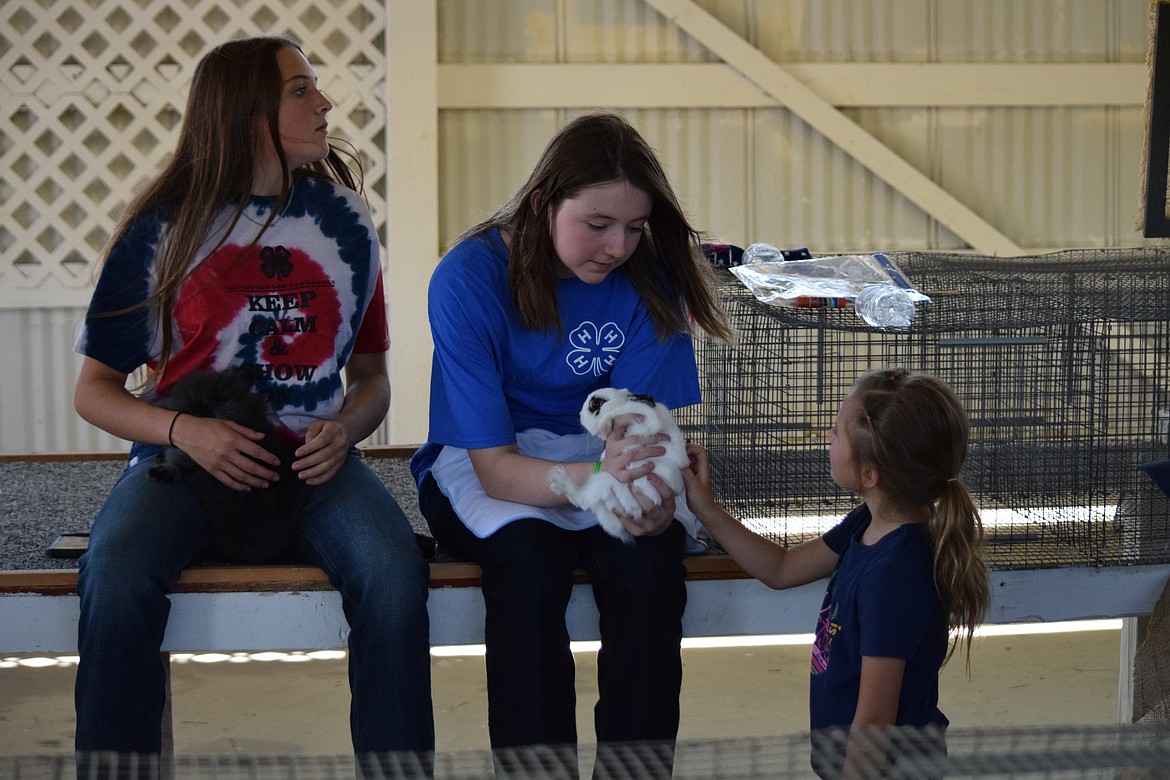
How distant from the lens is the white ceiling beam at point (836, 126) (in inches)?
148

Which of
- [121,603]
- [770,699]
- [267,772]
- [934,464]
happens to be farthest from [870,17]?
[267,772]

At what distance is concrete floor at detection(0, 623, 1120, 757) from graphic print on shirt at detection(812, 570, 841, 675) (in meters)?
0.76

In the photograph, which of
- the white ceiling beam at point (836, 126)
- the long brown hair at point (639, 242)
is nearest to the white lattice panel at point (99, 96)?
the white ceiling beam at point (836, 126)

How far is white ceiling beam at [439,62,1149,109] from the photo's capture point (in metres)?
3.76

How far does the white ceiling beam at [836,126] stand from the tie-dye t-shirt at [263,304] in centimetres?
263

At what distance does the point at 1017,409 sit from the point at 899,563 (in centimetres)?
58

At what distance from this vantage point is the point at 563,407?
1334mm

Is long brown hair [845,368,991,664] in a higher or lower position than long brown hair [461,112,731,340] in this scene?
lower

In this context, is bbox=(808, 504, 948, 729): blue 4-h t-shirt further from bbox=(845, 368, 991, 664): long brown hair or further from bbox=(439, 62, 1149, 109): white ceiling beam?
bbox=(439, 62, 1149, 109): white ceiling beam

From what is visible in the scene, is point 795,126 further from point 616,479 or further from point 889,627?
point 889,627

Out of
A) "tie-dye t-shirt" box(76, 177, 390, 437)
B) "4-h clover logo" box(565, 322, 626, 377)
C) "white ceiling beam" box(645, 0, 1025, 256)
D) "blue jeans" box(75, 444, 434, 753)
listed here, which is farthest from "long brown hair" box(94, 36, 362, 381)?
"white ceiling beam" box(645, 0, 1025, 256)

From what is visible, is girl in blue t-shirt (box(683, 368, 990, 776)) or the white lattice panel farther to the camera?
the white lattice panel

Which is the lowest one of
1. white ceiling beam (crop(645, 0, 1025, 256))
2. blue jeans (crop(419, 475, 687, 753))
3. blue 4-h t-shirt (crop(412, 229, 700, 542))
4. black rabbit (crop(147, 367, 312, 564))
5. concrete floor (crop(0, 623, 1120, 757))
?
concrete floor (crop(0, 623, 1120, 757))

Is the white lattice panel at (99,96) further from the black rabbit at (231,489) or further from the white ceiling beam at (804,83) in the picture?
the black rabbit at (231,489)
